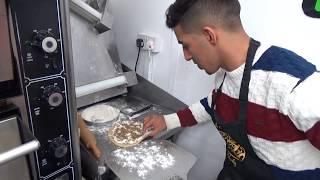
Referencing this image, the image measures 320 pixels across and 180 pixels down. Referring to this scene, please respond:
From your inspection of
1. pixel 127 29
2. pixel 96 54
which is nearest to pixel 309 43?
pixel 96 54

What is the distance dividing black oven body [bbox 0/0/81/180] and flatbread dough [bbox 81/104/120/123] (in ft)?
1.37

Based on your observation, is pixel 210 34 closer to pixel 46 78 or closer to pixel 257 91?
pixel 257 91

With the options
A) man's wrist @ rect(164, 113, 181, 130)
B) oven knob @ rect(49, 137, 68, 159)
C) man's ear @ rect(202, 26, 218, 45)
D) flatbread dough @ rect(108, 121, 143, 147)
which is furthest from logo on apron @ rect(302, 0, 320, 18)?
oven knob @ rect(49, 137, 68, 159)

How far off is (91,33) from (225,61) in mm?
621

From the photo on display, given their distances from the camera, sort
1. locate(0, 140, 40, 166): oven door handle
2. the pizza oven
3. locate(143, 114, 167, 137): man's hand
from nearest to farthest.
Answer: locate(0, 140, 40, 166): oven door handle → the pizza oven → locate(143, 114, 167, 137): man's hand

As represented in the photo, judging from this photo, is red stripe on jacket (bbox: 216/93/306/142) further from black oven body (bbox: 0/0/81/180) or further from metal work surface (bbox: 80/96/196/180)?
black oven body (bbox: 0/0/81/180)

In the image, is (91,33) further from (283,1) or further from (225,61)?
(283,1)

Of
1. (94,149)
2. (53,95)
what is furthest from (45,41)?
(94,149)

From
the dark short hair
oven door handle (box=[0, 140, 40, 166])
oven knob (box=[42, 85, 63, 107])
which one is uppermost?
the dark short hair

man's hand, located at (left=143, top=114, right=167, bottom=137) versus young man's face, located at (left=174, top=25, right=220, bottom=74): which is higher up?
young man's face, located at (left=174, top=25, right=220, bottom=74)

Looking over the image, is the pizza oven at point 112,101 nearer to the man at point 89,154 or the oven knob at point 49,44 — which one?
the man at point 89,154

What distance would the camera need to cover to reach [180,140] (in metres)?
1.40

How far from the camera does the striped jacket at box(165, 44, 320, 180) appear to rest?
2.24ft

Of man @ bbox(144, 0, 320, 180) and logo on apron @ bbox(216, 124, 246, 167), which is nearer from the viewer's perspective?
man @ bbox(144, 0, 320, 180)
